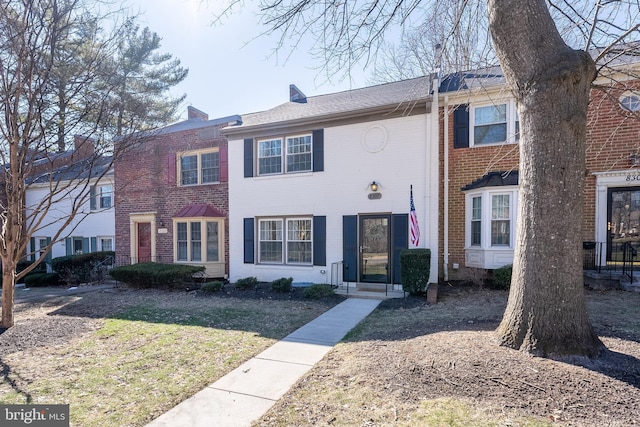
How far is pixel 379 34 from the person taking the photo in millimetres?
5895

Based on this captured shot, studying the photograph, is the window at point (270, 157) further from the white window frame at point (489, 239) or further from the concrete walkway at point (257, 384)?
the concrete walkway at point (257, 384)

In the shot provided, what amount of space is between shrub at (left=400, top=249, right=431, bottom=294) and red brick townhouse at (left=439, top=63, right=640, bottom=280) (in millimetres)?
1519

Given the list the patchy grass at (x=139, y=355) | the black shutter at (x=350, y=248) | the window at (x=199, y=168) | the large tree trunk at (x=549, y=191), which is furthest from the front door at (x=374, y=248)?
the window at (x=199, y=168)

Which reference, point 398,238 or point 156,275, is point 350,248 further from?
point 156,275

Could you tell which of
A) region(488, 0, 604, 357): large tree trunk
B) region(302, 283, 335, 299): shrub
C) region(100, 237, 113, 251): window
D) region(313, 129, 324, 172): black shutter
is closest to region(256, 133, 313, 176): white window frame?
region(313, 129, 324, 172): black shutter

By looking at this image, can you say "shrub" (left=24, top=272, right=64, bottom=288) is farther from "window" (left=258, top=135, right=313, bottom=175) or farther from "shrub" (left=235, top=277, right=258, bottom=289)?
"window" (left=258, top=135, right=313, bottom=175)

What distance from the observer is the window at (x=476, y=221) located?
9.23 meters

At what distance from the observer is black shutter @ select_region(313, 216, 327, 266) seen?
1037 centimetres

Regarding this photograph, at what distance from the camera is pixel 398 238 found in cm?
952

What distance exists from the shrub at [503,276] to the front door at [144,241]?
1245 cm

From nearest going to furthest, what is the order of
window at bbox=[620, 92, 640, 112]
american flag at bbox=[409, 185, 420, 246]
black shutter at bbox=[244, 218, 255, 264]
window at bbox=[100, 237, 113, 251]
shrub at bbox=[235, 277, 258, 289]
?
window at bbox=[620, 92, 640, 112]
american flag at bbox=[409, 185, 420, 246]
shrub at bbox=[235, 277, 258, 289]
black shutter at bbox=[244, 218, 255, 264]
window at bbox=[100, 237, 113, 251]

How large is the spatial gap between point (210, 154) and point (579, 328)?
38.9 ft

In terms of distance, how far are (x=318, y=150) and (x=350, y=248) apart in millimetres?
3120

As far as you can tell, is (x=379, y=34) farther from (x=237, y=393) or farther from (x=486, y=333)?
(x=237, y=393)
